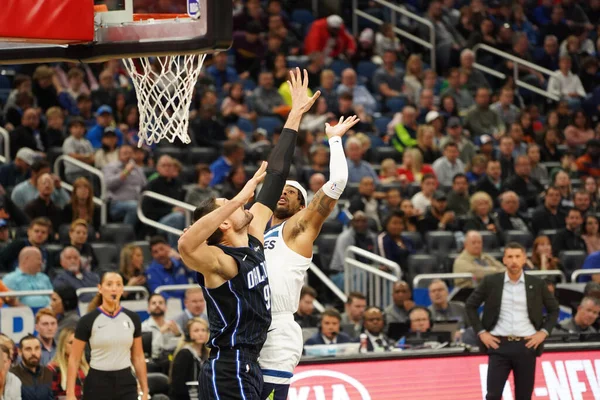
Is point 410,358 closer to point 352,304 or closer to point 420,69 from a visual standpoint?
point 352,304

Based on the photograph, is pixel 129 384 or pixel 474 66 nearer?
pixel 129 384

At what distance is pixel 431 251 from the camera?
15.2 metres

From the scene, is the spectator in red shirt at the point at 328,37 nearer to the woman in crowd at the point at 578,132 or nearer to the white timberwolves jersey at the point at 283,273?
the woman in crowd at the point at 578,132

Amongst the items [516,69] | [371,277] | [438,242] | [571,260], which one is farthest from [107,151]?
[516,69]

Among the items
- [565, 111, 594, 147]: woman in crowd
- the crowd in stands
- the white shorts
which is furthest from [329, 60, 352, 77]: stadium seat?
the white shorts

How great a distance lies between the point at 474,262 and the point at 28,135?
19.6ft

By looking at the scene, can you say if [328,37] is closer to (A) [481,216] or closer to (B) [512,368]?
(A) [481,216]

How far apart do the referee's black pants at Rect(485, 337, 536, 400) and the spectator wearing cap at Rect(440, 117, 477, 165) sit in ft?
23.6

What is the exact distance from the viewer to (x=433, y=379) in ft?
37.5

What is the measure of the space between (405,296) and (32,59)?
22.5 feet

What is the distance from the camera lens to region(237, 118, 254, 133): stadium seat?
17.5 m

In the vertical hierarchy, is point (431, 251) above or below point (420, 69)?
below

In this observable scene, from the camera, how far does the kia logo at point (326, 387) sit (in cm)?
1109

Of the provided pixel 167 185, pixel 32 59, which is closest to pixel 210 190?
pixel 167 185
